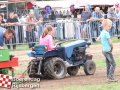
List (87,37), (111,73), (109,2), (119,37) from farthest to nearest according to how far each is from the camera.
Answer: (109,2)
(119,37)
(87,37)
(111,73)

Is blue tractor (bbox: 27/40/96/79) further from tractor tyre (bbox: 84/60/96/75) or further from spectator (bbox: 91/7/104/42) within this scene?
spectator (bbox: 91/7/104/42)

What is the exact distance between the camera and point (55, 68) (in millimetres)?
13039

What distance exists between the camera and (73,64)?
44.8 feet

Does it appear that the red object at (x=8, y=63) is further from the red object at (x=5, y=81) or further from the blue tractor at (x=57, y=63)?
the blue tractor at (x=57, y=63)

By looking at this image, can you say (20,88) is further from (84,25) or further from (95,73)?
(84,25)

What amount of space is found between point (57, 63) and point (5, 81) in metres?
2.09

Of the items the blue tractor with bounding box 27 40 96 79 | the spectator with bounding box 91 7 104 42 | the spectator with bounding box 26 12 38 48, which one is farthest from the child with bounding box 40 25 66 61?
the spectator with bounding box 91 7 104 42

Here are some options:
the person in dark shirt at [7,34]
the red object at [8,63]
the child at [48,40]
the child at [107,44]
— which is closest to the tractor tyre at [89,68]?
the child at [48,40]

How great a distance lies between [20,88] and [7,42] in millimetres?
10716

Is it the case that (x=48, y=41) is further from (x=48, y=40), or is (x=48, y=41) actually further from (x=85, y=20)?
(x=85, y=20)

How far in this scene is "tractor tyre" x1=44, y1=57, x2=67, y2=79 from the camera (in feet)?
41.5

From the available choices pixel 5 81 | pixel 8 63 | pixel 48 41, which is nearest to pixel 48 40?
pixel 48 41

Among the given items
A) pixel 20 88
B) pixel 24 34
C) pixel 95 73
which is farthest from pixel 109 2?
pixel 20 88

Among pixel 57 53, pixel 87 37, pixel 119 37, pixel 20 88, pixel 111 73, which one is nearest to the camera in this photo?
pixel 20 88
